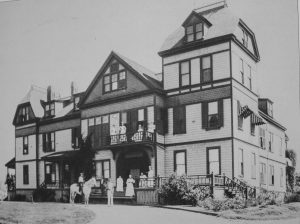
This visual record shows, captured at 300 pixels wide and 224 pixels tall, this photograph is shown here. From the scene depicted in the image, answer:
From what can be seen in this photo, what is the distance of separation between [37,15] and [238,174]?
34.7 ft

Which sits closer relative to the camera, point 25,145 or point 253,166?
point 253,166

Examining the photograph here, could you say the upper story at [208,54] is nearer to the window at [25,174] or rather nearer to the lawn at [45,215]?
the lawn at [45,215]

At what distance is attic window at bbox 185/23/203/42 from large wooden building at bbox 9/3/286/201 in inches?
1.8

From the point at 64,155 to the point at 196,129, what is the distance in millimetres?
8371

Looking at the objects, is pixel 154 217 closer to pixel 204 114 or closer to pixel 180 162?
pixel 180 162

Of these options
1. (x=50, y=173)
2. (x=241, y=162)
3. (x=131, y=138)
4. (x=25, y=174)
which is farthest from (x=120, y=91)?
(x=25, y=174)

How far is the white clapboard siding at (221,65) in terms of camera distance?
21.0 meters

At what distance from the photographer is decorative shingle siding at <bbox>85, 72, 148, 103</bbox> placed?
76.9 feet

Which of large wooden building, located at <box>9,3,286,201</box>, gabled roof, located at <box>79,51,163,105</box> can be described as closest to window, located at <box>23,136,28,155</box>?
large wooden building, located at <box>9,3,286,201</box>

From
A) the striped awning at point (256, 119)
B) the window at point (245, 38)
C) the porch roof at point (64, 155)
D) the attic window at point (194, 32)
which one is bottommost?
the porch roof at point (64, 155)

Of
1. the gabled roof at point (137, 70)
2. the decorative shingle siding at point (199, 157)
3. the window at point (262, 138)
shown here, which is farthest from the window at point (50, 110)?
the window at point (262, 138)

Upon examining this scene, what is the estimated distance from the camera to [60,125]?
2934 cm

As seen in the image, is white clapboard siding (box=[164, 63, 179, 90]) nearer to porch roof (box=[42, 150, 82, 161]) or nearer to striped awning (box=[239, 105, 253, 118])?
striped awning (box=[239, 105, 253, 118])

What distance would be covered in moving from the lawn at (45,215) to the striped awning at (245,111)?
8.13 m
